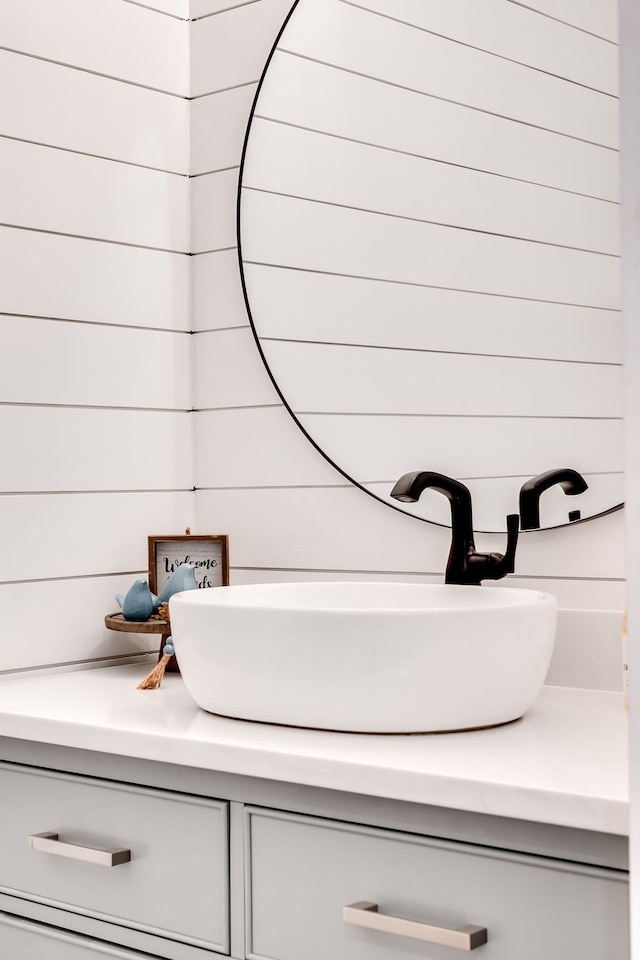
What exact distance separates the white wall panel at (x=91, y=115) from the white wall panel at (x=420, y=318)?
0.22 m

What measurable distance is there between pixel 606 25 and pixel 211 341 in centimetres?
83

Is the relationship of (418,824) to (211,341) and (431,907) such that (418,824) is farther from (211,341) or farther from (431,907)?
(211,341)

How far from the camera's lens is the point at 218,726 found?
3.98 ft

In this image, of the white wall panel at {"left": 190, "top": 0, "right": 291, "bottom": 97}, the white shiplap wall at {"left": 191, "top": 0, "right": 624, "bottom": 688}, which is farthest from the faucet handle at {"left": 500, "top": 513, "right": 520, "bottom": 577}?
the white wall panel at {"left": 190, "top": 0, "right": 291, "bottom": 97}

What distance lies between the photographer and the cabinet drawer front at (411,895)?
0.92 m

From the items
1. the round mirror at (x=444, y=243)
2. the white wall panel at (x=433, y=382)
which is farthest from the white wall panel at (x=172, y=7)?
the white wall panel at (x=433, y=382)

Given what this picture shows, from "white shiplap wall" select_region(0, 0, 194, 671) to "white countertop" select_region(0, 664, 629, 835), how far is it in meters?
0.26

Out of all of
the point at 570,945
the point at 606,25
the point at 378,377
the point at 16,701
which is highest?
the point at 606,25

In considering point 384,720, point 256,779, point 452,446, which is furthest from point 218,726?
point 452,446

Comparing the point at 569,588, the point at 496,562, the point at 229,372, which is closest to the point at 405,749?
the point at 496,562

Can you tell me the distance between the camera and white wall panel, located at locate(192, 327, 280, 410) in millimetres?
1802

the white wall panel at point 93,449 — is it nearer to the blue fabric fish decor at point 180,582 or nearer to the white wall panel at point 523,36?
the blue fabric fish decor at point 180,582

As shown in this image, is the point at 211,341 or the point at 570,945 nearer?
the point at 570,945

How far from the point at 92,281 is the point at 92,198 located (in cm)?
14
